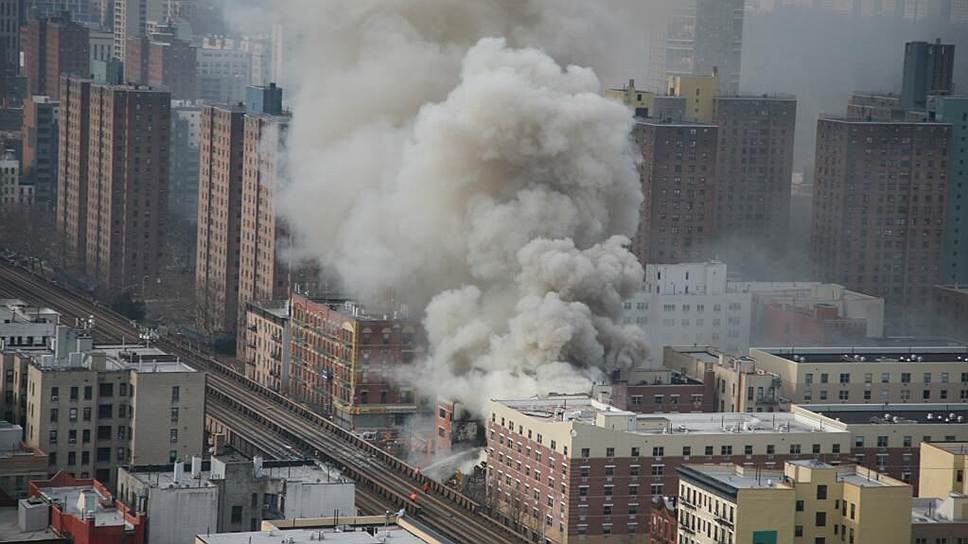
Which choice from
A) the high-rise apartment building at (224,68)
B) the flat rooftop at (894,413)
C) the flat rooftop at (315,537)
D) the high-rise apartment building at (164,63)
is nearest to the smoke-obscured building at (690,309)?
the flat rooftop at (894,413)

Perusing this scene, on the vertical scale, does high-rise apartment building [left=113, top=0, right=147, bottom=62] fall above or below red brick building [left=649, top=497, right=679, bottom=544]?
above

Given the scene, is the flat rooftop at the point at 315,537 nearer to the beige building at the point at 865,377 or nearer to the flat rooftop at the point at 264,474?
the flat rooftop at the point at 264,474

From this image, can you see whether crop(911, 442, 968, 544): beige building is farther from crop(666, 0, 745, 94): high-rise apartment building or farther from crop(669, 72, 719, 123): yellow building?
crop(666, 0, 745, 94): high-rise apartment building

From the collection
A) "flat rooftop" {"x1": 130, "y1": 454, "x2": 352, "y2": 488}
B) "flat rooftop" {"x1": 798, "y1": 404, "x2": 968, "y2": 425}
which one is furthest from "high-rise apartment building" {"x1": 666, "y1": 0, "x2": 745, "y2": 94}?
"flat rooftop" {"x1": 130, "y1": 454, "x2": 352, "y2": 488}

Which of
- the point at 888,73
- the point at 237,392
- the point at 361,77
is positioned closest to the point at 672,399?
the point at 237,392

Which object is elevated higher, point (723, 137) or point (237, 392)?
point (723, 137)

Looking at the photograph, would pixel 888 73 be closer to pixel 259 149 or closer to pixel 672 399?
pixel 259 149
